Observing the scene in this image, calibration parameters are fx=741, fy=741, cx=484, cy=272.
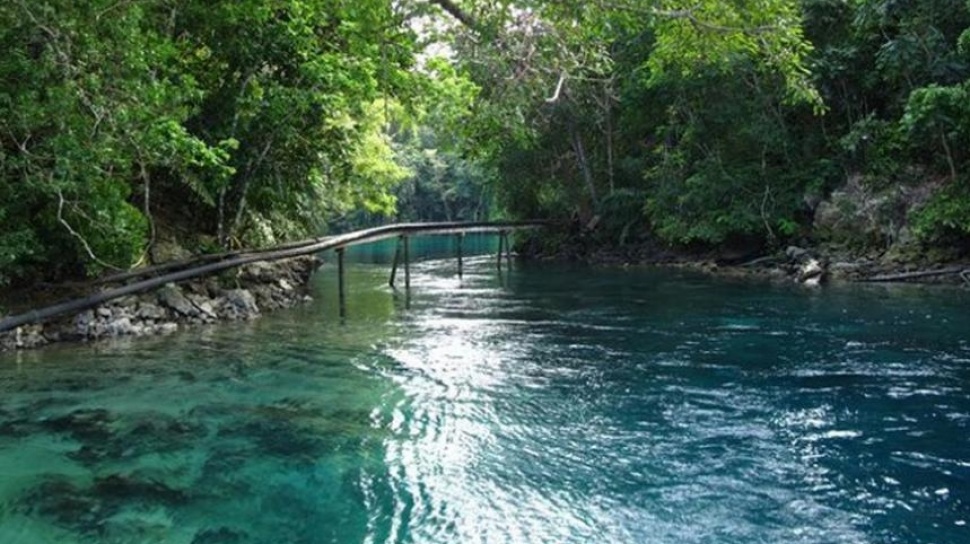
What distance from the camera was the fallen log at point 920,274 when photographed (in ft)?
63.6

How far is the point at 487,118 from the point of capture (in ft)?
29.6

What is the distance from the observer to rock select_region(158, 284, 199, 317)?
581 inches

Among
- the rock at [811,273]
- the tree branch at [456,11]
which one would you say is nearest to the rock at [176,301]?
the tree branch at [456,11]

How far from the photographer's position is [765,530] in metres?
5.35

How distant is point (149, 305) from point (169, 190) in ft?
11.9

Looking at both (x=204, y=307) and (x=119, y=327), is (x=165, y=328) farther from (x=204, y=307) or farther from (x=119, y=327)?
(x=204, y=307)

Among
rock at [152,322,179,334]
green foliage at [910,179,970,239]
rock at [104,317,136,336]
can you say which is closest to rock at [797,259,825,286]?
green foliage at [910,179,970,239]

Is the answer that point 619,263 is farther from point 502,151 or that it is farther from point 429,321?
point 429,321

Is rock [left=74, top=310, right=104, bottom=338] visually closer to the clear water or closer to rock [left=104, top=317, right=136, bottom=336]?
rock [left=104, top=317, right=136, bottom=336]

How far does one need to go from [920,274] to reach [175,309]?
60.8 feet

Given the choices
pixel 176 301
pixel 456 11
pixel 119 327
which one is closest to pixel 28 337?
pixel 119 327

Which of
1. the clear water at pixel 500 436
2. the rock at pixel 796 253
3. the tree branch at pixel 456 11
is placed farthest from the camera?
the rock at pixel 796 253

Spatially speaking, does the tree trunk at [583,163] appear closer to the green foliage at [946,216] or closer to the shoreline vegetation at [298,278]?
the shoreline vegetation at [298,278]

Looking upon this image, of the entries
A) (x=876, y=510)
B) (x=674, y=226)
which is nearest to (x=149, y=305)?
(x=876, y=510)
